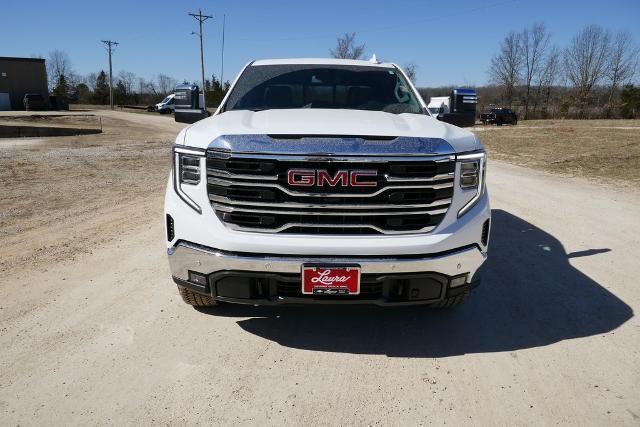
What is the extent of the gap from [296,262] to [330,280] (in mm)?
224

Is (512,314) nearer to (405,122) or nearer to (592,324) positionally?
(592,324)

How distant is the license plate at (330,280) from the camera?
2.77 metres

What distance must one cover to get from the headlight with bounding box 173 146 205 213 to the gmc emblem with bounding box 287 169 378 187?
59cm

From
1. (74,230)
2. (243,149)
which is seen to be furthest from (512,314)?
(74,230)

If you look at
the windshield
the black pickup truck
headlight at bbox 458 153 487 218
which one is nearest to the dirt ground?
headlight at bbox 458 153 487 218

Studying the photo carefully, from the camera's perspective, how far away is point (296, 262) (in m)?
2.76

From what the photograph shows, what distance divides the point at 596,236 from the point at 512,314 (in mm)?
2846

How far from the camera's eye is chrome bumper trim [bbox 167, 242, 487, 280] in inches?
109

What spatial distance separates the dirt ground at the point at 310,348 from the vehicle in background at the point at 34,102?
Result: 5363cm

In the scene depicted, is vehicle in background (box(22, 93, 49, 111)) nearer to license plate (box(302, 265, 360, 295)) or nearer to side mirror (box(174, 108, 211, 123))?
side mirror (box(174, 108, 211, 123))

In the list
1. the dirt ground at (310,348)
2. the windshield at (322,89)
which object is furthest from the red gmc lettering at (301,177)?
the windshield at (322,89)

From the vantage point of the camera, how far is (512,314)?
3.72 meters

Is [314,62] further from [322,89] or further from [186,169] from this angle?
[186,169]

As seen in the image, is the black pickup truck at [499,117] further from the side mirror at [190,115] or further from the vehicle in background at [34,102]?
the vehicle in background at [34,102]
